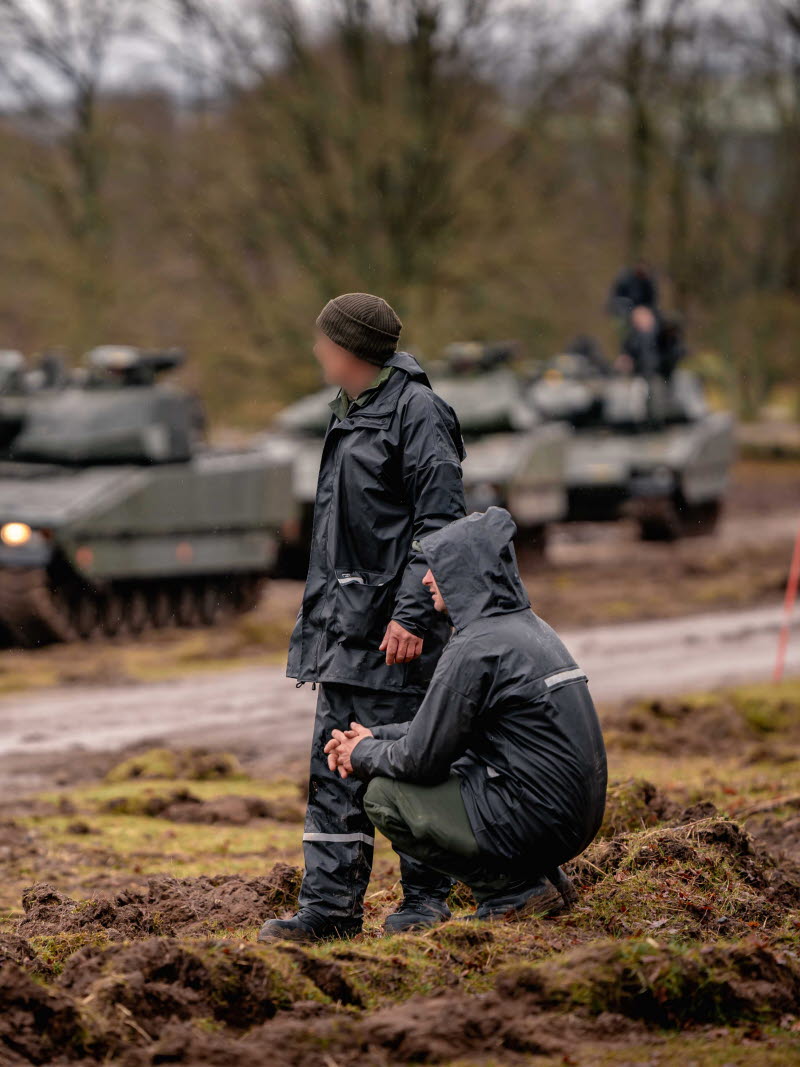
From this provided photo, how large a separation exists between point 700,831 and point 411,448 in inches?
68.8

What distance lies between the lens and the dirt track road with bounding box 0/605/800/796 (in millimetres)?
10734

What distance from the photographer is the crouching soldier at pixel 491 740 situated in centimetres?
504

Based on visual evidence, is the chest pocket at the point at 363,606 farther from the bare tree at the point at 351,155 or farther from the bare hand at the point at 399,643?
the bare tree at the point at 351,155

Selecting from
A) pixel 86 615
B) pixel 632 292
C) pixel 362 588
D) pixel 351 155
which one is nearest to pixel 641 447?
pixel 632 292

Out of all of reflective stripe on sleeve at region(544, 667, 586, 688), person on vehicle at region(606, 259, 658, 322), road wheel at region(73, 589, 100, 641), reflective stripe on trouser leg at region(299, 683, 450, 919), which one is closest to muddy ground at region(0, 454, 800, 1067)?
reflective stripe on trouser leg at region(299, 683, 450, 919)

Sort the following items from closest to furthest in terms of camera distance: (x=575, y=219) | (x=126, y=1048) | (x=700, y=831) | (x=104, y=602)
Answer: (x=126, y=1048) < (x=700, y=831) < (x=104, y=602) < (x=575, y=219)

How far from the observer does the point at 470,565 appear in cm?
509

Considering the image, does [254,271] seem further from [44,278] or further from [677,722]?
[677,722]

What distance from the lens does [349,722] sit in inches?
218

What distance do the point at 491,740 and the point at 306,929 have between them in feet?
2.84

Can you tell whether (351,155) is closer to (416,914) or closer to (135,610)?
(135,610)

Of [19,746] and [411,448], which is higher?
[411,448]

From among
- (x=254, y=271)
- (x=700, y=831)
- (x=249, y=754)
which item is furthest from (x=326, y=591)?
(x=254, y=271)

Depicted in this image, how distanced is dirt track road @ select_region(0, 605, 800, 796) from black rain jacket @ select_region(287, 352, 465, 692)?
437cm
